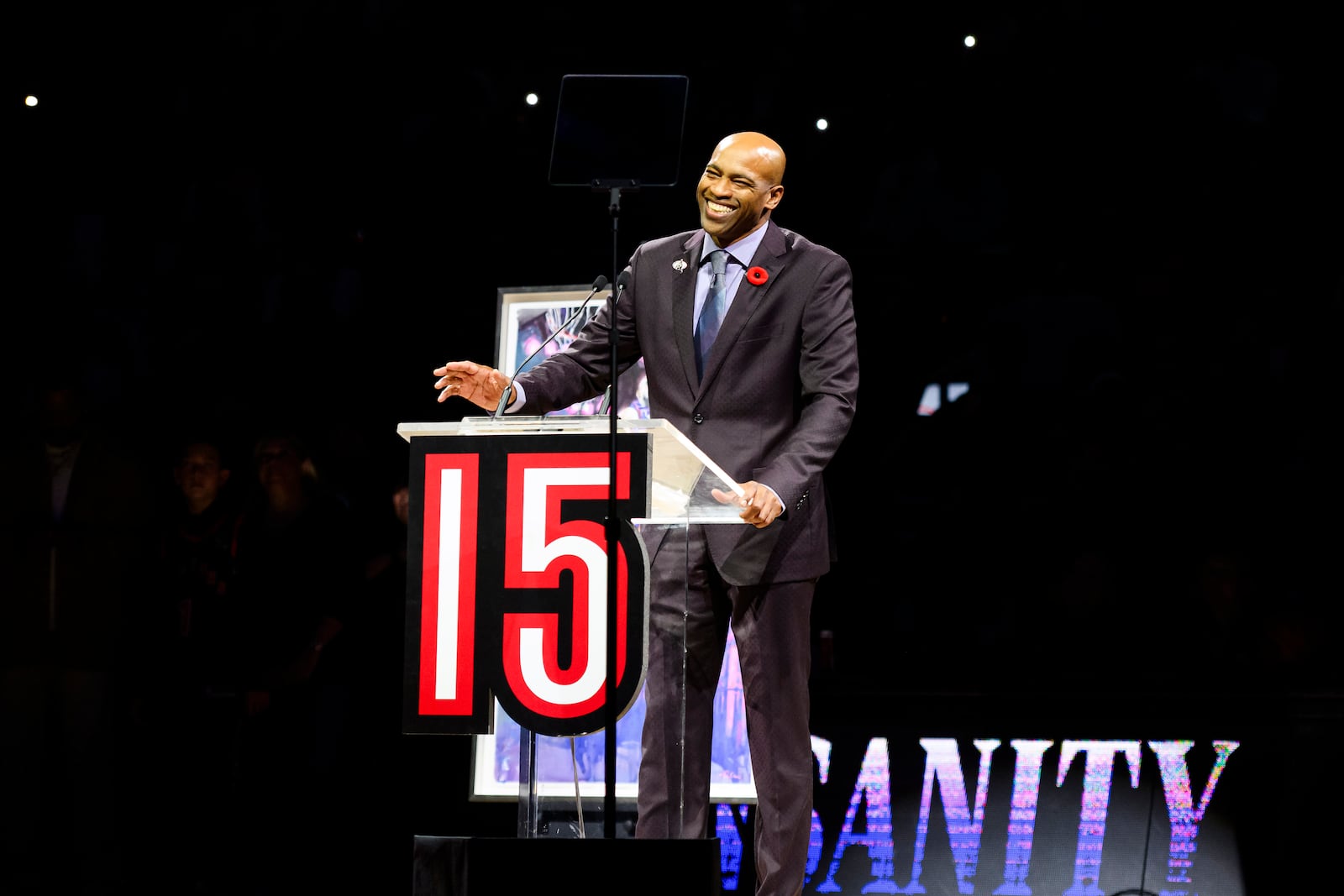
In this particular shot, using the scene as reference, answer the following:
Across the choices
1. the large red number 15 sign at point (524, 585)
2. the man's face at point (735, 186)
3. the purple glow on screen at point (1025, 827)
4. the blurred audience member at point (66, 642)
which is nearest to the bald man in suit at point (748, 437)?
the man's face at point (735, 186)

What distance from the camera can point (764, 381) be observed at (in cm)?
238

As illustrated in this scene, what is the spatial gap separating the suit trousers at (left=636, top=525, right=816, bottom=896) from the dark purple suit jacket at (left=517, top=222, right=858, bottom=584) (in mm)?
64

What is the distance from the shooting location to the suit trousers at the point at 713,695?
2.13m

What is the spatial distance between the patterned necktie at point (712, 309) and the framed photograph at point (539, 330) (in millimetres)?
1098

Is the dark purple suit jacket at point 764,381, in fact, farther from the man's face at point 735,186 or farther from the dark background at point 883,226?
the dark background at point 883,226

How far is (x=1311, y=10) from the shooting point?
4355 millimetres

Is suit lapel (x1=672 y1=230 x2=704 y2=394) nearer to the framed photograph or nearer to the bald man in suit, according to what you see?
the bald man in suit

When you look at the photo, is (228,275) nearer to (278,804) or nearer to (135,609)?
(135,609)

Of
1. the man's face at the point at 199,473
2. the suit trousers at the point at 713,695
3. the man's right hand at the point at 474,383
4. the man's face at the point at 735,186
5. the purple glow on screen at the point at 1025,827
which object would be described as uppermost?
the man's face at the point at 735,186

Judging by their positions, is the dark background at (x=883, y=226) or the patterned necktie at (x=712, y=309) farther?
the dark background at (x=883, y=226)

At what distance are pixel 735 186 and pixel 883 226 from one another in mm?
2252

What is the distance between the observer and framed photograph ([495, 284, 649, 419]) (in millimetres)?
3537

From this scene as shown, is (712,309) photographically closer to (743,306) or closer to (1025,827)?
(743,306)

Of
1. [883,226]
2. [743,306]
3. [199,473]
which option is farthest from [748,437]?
[883,226]
